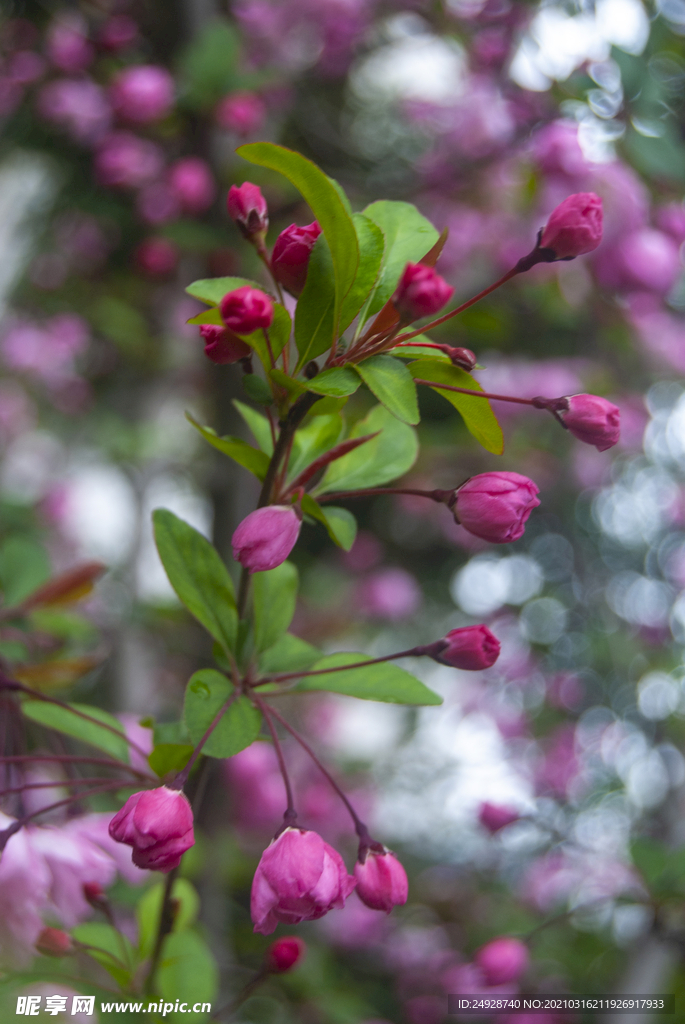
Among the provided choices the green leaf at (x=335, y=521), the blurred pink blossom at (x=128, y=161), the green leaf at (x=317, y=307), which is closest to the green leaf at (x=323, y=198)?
the green leaf at (x=317, y=307)

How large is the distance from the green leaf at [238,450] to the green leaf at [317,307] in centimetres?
6

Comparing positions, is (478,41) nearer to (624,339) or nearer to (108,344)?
(624,339)

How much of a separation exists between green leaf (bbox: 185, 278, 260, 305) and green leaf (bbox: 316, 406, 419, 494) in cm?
14

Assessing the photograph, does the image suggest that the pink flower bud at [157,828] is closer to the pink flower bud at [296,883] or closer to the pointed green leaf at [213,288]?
the pink flower bud at [296,883]

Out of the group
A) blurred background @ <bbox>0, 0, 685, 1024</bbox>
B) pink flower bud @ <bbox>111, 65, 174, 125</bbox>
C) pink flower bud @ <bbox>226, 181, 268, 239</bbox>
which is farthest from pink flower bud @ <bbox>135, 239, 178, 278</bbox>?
pink flower bud @ <bbox>226, 181, 268, 239</bbox>

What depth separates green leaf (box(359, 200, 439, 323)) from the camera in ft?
1.26

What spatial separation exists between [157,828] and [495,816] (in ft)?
3.03

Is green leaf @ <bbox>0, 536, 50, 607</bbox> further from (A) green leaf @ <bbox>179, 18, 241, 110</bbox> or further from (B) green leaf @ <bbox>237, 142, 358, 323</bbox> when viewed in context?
(A) green leaf @ <bbox>179, 18, 241, 110</bbox>

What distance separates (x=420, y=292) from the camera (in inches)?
12.7

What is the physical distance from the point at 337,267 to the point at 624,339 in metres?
1.40

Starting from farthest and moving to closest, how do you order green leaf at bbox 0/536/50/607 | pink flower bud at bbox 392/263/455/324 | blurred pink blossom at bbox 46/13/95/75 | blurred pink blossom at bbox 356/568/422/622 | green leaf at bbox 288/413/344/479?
blurred pink blossom at bbox 356/568/422/622 → blurred pink blossom at bbox 46/13/95/75 → green leaf at bbox 0/536/50/607 → green leaf at bbox 288/413/344/479 → pink flower bud at bbox 392/263/455/324

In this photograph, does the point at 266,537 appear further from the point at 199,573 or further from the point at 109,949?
the point at 109,949

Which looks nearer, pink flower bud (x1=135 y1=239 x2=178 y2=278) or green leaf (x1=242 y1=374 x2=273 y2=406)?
green leaf (x1=242 y1=374 x2=273 y2=406)

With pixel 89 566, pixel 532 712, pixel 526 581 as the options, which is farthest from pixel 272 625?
pixel 532 712
